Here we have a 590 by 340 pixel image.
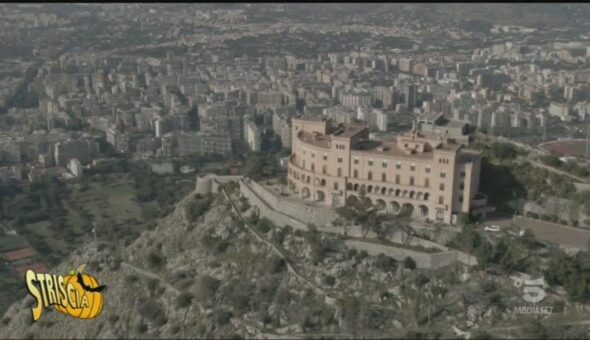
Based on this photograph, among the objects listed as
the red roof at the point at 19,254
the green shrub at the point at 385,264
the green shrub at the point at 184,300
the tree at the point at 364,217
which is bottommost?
the red roof at the point at 19,254

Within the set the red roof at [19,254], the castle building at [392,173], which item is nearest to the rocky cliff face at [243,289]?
the castle building at [392,173]

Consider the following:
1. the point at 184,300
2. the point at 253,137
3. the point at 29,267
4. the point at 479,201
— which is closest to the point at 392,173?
the point at 479,201

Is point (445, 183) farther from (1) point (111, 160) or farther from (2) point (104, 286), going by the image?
(1) point (111, 160)

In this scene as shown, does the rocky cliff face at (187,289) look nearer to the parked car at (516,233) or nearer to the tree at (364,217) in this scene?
the tree at (364,217)

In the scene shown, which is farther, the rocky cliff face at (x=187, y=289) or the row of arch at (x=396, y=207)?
the row of arch at (x=396, y=207)

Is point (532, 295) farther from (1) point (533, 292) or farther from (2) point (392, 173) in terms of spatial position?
(2) point (392, 173)

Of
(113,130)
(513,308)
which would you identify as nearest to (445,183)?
(513,308)
